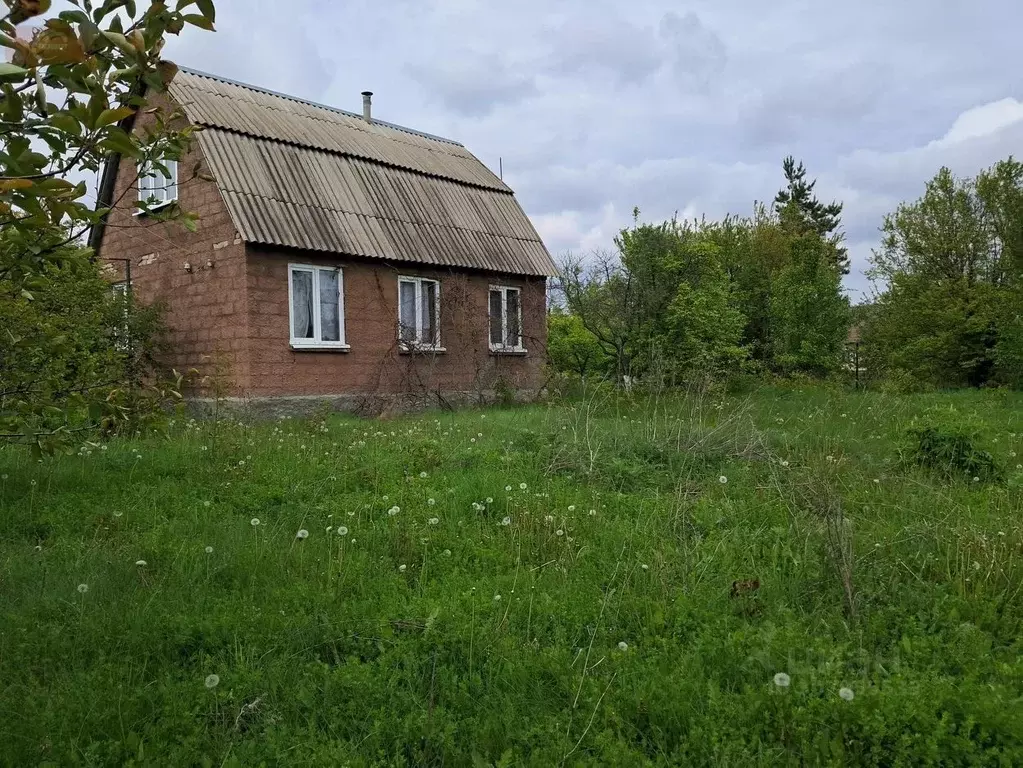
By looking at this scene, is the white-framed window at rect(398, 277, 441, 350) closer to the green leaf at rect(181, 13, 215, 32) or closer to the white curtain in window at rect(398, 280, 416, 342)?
the white curtain in window at rect(398, 280, 416, 342)

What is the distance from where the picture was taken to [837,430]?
28.1 ft

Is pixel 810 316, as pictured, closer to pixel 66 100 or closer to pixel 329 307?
pixel 329 307

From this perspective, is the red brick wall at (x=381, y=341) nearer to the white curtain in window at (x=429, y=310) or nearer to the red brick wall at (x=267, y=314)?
the red brick wall at (x=267, y=314)

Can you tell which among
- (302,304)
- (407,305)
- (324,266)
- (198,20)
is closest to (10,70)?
(198,20)

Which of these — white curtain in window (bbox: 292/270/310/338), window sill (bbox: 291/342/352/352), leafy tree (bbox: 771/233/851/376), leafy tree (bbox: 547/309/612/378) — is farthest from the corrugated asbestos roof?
leafy tree (bbox: 771/233/851/376)

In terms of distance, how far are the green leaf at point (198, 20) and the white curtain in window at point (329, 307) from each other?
11493mm

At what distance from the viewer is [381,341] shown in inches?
559

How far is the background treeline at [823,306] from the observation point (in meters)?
18.1

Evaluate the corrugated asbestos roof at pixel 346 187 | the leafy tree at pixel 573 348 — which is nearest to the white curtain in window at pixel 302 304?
the corrugated asbestos roof at pixel 346 187

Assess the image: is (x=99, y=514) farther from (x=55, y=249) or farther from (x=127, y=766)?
(x=127, y=766)

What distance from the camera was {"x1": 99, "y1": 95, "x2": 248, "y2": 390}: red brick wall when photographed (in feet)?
40.9

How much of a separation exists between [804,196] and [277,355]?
39940 millimetres

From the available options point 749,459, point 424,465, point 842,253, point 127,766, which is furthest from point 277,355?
point 842,253

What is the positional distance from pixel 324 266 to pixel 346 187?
7.32 ft
